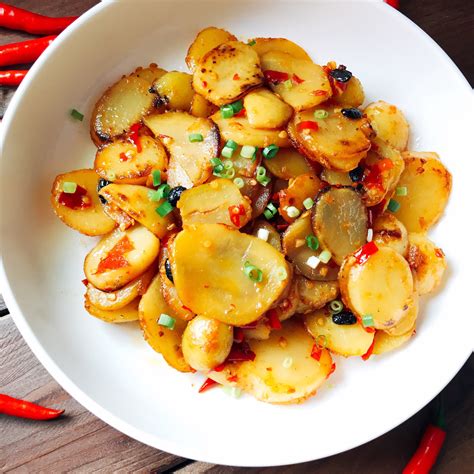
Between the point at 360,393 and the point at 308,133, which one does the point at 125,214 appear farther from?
the point at 360,393

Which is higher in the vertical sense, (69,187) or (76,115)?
(76,115)

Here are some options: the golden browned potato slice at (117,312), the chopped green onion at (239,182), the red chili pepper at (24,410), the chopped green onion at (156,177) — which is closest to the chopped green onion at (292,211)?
the chopped green onion at (239,182)

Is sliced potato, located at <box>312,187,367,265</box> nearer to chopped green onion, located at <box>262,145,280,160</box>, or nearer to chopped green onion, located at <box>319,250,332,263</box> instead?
chopped green onion, located at <box>319,250,332,263</box>

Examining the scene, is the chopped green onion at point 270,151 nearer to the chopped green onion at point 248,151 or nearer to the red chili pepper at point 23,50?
the chopped green onion at point 248,151

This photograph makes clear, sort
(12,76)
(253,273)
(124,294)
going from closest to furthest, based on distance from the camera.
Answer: (253,273) → (124,294) → (12,76)

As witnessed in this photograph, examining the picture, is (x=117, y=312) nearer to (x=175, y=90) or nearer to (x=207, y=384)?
(x=207, y=384)

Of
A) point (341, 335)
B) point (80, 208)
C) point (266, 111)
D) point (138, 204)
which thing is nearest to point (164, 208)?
point (138, 204)

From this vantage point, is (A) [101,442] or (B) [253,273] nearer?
(B) [253,273]
